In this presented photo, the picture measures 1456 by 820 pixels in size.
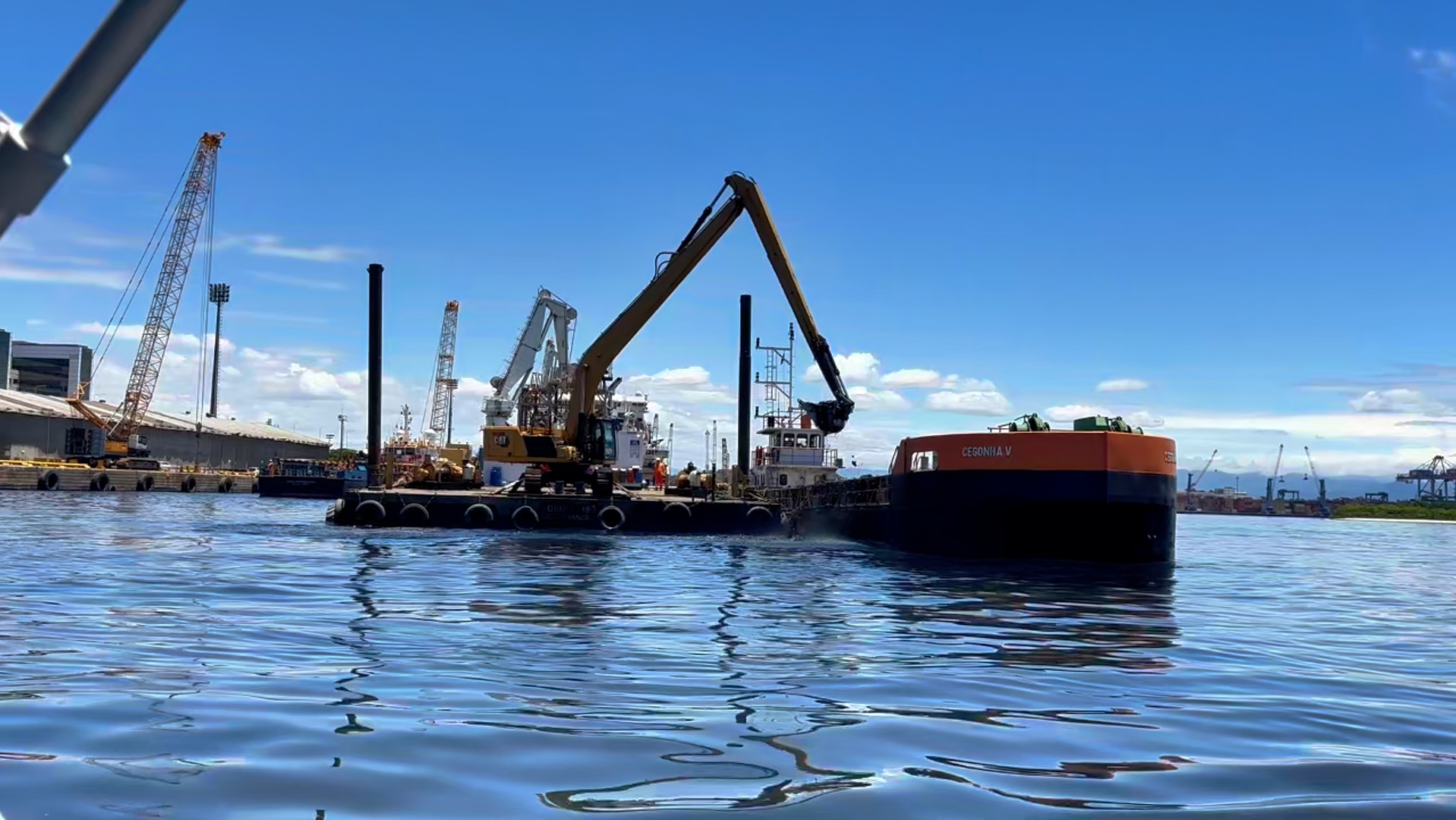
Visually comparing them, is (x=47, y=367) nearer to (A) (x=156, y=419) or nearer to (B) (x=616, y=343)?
(A) (x=156, y=419)

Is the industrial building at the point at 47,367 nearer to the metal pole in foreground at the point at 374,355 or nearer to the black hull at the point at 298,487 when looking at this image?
the black hull at the point at 298,487

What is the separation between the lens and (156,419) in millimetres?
105938

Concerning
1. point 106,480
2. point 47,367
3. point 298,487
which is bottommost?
point 298,487

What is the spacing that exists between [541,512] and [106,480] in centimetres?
5536

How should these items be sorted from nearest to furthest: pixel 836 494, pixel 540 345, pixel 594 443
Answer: pixel 836 494 < pixel 594 443 < pixel 540 345

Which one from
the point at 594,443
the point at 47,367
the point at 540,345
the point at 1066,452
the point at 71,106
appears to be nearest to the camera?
the point at 71,106

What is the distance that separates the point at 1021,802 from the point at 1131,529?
64.8 feet

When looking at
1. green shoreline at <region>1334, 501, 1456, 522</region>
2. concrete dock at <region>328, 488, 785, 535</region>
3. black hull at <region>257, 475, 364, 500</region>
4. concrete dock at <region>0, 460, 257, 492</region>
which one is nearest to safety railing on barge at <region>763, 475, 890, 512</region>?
concrete dock at <region>328, 488, 785, 535</region>

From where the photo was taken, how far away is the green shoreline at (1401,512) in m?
138

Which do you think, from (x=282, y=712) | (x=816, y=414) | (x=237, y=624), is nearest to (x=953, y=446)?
(x=816, y=414)

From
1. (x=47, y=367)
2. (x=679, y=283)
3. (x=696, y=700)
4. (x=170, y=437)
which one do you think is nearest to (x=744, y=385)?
(x=679, y=283)

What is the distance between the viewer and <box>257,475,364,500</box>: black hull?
81438mm

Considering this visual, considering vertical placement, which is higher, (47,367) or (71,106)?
(47,367)

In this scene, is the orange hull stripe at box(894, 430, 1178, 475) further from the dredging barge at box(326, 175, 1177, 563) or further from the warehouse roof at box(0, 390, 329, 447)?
the warehouse roof at box(0, 390, 329, 447)
